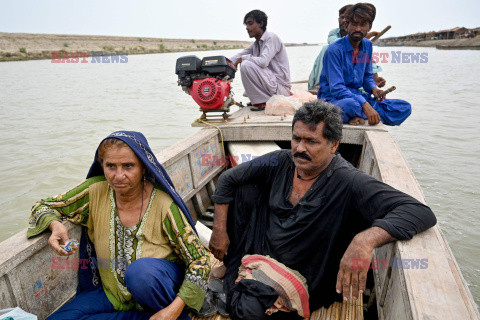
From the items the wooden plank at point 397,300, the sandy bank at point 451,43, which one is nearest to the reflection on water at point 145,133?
the wooden plank at point 397,300

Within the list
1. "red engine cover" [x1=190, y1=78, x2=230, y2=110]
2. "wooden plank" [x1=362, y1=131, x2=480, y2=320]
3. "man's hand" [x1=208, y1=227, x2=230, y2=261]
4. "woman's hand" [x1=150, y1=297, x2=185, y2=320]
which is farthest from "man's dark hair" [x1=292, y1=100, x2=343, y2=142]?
"red engine cover" [x1=190, y1=78, x2=230, y2=110]

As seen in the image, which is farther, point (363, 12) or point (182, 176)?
point (363, 12)

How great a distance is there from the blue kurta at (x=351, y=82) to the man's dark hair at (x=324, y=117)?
5.77 feet

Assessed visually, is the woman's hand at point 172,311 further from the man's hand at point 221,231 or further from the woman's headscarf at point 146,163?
the man's hand at point 221,231

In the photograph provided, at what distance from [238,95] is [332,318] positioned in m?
11.4

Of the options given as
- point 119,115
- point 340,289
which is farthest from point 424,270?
point 119,115

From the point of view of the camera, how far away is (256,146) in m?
3.47

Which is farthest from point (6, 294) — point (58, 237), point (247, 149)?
point (247, 149)

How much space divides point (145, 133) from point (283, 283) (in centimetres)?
690

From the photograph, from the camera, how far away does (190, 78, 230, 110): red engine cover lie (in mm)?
3547

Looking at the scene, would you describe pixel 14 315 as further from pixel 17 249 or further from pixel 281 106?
pixel 281 106

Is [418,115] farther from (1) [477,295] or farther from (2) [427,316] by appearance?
(2) [427,316]

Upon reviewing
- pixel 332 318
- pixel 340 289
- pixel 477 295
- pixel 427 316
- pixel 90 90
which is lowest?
pixel 477 295

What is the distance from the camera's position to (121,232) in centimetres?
150
